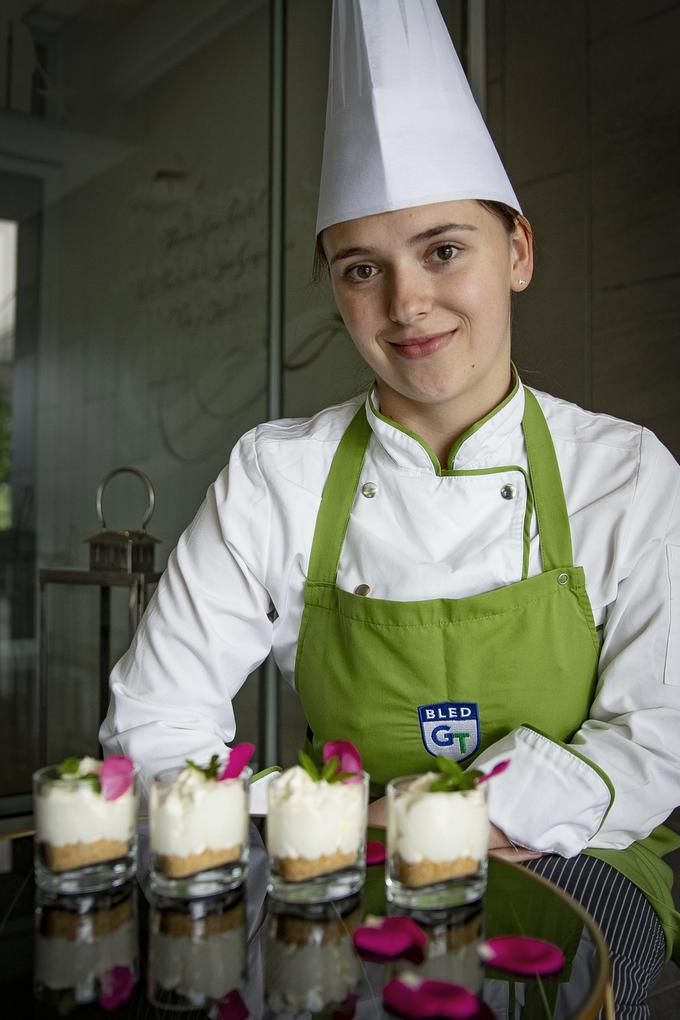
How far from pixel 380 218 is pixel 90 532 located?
162 centimetres

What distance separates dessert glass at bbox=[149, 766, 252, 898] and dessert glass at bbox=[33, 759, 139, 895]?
0.10 ft

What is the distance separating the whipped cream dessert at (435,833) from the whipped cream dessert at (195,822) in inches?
4.9

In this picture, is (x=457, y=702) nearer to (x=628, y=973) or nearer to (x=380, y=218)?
(x=628, y=973)

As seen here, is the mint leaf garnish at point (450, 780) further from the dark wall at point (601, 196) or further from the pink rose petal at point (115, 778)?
the dark wall at point (601, 196)

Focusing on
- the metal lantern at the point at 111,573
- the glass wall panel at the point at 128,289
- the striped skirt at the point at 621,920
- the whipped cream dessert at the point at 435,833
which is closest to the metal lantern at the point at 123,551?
the metal lantern at the point at 111,573

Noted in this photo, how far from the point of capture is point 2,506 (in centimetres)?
262

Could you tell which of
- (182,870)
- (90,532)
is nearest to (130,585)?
(90,532)

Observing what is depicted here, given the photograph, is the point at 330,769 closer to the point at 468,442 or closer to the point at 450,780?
the point at 450,780

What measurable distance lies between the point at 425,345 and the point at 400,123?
0.30 metres

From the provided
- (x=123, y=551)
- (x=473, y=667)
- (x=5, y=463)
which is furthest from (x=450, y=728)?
(x=5, y=463)

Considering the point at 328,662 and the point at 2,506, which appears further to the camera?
the point at 2,506

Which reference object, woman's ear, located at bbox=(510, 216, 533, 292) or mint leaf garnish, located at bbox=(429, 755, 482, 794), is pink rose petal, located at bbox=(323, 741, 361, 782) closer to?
mint leaf garnish, located at bbox=(429, 755, 482, 794)

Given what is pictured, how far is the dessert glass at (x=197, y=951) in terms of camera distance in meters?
0.71

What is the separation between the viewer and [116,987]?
0.72 meters
